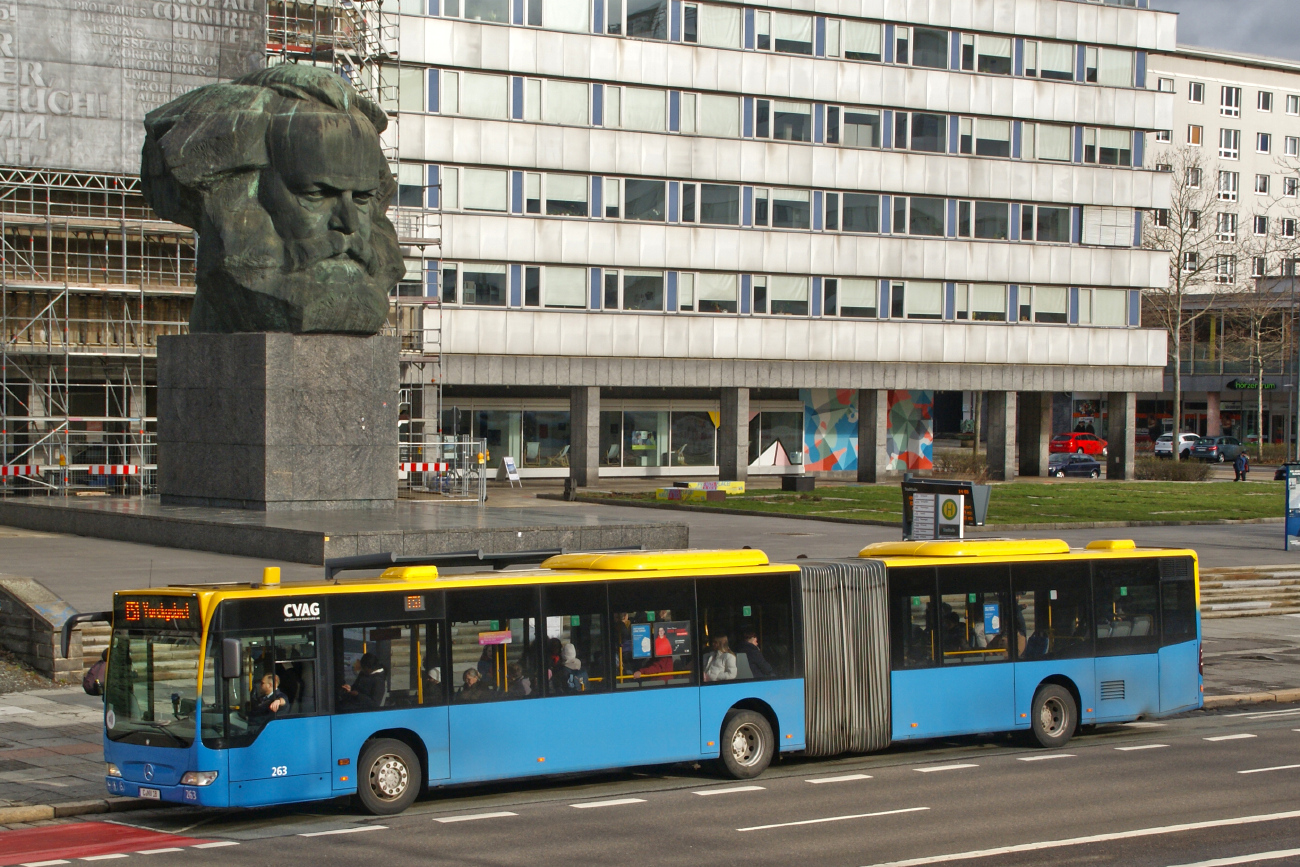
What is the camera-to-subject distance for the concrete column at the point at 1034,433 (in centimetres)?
6444

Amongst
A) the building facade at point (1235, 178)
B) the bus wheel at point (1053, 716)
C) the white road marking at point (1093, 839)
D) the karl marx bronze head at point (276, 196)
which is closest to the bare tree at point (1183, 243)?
the building facade at point (1235, 178)

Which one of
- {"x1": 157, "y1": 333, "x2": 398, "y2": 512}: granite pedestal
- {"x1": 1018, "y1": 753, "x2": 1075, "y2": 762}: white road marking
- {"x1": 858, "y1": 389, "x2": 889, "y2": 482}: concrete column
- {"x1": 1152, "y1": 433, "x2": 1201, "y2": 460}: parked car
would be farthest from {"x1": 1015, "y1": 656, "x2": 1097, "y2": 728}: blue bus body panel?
{"x1": 1152, "y1": 433, "x2": 1201, "y2": 460}: parked car

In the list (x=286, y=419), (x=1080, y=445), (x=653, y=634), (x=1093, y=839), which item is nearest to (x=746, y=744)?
(x=653, y=634)

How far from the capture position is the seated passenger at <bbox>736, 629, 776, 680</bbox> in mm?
15836

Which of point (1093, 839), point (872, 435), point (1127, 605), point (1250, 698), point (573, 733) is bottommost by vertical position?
point (1250, 698)

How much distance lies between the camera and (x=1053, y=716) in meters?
17.9

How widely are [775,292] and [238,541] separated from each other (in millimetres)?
34054

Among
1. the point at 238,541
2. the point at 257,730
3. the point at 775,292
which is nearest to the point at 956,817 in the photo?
the point at 257,730

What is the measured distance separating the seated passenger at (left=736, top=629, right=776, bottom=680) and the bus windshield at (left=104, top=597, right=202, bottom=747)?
5556 mm

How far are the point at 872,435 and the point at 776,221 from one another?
924cm

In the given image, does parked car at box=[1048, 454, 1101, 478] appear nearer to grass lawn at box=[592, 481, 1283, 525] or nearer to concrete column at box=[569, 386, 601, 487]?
grass lawn at box=[592, 481, 1283, 525]

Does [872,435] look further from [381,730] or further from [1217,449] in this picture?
[381,730]

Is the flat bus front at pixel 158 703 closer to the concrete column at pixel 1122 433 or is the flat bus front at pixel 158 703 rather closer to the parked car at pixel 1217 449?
the concrete column at pixel 1122 433

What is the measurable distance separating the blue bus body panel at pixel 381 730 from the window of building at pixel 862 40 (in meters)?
47.8
